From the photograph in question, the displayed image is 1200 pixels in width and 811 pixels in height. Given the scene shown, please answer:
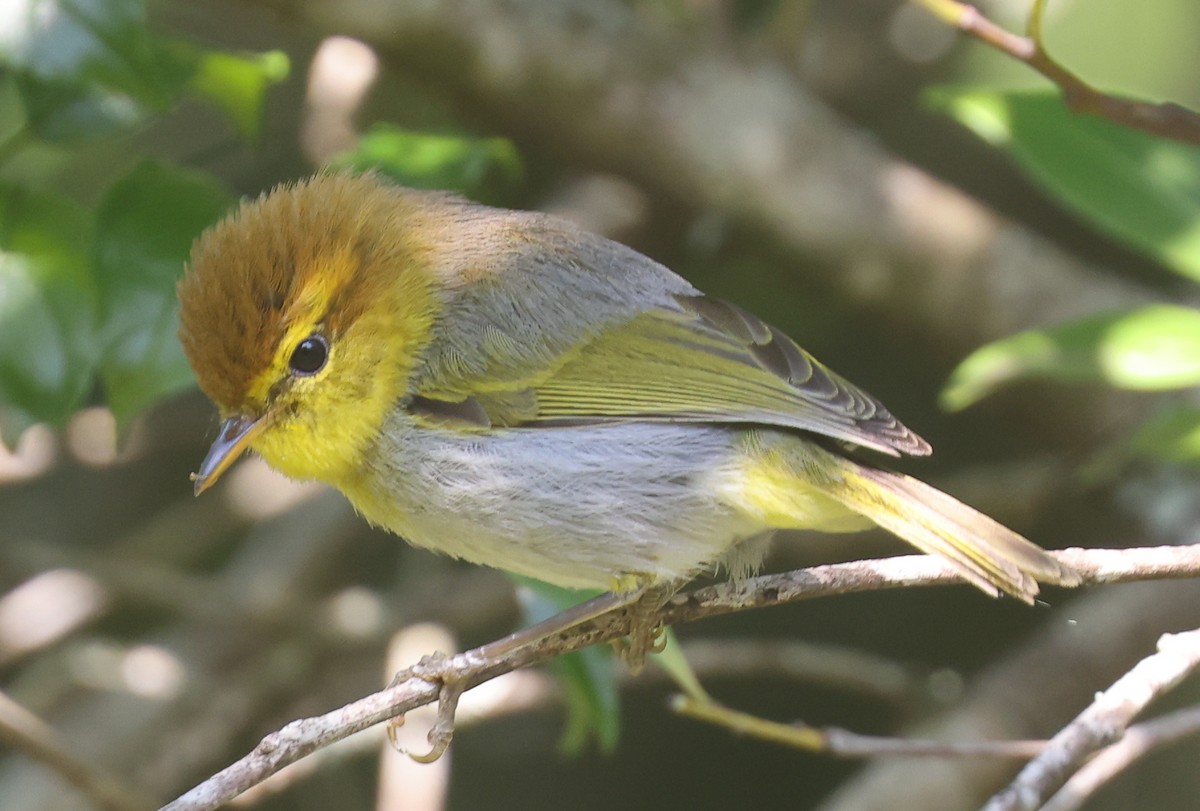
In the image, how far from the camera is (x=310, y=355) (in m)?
2.63

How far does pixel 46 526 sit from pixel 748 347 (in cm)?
306

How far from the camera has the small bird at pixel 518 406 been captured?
8.34ft

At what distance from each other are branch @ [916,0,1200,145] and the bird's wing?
708 mm

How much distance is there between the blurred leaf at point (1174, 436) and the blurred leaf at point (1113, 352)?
81 mm

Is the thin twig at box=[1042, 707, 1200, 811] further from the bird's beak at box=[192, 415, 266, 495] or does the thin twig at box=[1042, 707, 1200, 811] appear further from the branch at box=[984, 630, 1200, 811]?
the bird's beak at box=[192, 415, 266, 495]

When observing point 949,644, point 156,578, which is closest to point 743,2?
point 949,644

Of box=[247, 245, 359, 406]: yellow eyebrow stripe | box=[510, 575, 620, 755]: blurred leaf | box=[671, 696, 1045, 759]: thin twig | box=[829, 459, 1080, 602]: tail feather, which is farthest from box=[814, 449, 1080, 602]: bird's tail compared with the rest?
box=[247, 245, 359, 406]: yellow eyebrow stripe

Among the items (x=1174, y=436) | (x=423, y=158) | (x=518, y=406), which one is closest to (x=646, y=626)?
(x=518, y=406)

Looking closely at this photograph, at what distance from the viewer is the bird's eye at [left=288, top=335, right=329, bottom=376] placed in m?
2.61

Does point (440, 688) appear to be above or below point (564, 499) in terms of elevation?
below

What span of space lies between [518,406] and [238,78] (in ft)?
3.55

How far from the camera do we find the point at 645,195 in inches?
175

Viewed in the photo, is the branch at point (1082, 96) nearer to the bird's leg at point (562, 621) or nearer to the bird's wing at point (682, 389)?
the bird's wing at point (682, 389)

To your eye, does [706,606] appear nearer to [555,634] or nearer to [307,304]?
[555,634]
